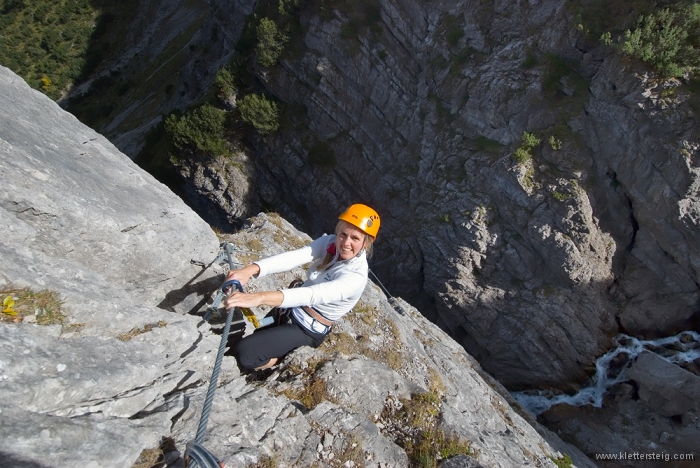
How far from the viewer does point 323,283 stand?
5.59 metres

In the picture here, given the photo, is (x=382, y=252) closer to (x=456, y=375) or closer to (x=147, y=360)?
(x=456, y=375)

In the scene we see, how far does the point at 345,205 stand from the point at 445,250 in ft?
28.2

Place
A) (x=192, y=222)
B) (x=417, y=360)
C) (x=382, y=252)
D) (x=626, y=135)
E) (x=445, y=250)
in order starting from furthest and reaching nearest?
1. (x=382, y=252)
2. (x=445, y=250)
3. (x=626, y=135)
4. (x=417, y=360)
5. (x=192, y=222)

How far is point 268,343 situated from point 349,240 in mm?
2198

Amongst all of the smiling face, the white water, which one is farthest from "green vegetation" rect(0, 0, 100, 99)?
the white water

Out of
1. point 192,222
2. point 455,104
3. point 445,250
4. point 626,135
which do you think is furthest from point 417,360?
point 455,104

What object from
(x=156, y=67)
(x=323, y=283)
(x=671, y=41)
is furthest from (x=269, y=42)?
(x=323, y=283)

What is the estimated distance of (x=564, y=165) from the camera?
70.4ft

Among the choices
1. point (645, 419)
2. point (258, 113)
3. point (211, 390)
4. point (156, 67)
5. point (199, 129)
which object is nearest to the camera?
point (211, 390)

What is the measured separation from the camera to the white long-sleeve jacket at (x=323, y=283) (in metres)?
5.41

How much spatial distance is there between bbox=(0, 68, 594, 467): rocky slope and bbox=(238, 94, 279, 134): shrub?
23753 millimetres

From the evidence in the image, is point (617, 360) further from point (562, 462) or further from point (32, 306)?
point (32, 306)

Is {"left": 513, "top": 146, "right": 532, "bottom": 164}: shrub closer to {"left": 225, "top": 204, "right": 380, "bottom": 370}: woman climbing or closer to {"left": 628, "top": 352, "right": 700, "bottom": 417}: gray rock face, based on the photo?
{"left": 628, "top": 352, "right": 700, "bottom": 417}: gray rock face

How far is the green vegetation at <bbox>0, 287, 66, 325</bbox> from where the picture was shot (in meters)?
4.82
